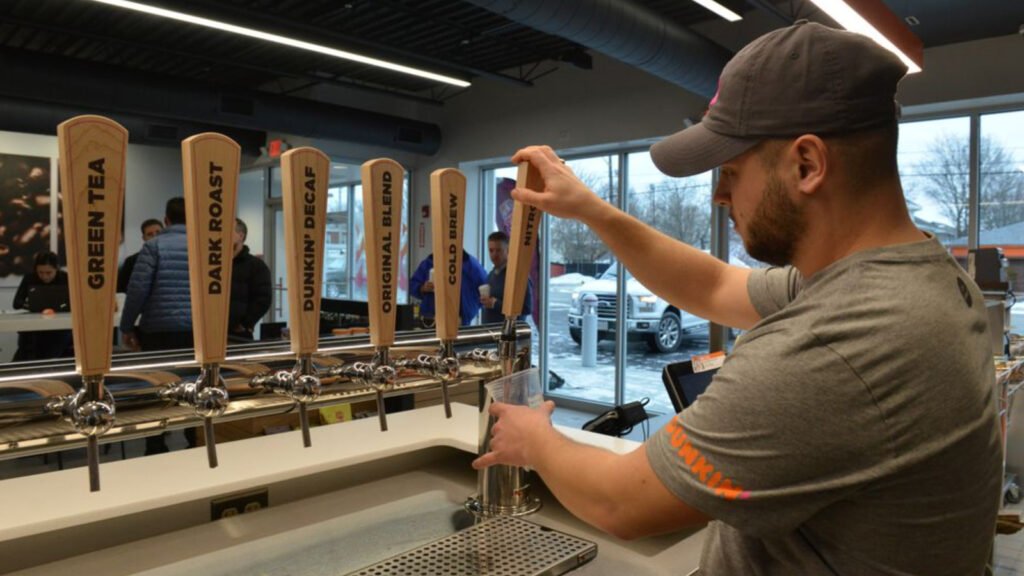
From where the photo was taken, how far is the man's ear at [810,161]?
28.7 inches

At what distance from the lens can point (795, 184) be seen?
76 cm

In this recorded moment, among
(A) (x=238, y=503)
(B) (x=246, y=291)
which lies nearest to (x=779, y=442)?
(A) (x=238, y=503)

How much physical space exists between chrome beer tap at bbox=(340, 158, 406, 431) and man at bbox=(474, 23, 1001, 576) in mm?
226

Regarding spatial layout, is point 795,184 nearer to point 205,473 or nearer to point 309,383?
point 309,383

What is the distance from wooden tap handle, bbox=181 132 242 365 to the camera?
75 centimetres

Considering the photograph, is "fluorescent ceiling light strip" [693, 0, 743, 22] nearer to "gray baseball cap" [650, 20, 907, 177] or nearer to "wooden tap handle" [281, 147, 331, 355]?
"gray baseball cap" [650, 20, 907, 177]

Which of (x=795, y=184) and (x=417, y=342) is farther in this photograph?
(x=417, y=342)

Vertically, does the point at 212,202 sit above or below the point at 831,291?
above

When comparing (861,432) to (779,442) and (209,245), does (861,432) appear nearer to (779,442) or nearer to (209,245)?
(779,442)

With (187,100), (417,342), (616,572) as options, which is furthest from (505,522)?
(187,100)

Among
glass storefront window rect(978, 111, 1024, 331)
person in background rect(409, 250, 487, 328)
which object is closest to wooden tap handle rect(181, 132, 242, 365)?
person in background rect(409, 250, 487, 328)

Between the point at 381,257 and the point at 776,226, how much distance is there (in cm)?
50

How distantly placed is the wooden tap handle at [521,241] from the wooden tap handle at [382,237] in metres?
0.17

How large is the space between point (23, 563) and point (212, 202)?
0.59 m
